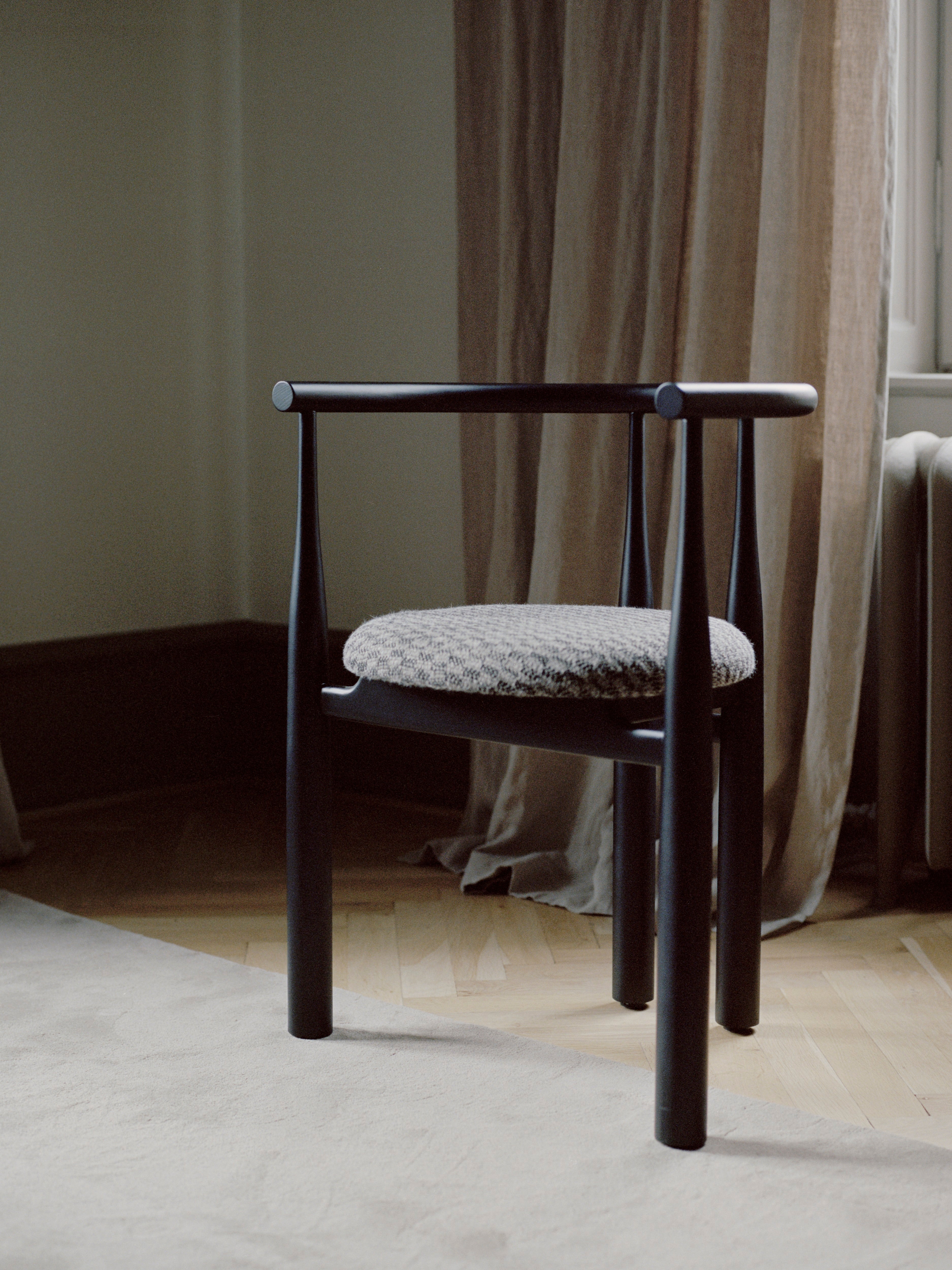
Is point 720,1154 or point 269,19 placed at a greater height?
point 269,19

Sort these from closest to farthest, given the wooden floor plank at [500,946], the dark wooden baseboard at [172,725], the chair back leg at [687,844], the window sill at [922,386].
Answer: the chair back leg at [687,844] < the wooden floor plank at [500,946] < the window sill at [922,386] < the dark wooden baseboard at [172,725]

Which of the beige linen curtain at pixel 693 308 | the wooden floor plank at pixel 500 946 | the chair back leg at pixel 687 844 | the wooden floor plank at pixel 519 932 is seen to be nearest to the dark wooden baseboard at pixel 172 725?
the wooden floor plank at pixel 500 946

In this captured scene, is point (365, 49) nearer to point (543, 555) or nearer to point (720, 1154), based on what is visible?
point (543, 555)

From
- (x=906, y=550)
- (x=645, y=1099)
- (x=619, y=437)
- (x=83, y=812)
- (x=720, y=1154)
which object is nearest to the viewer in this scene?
(x=720, y=1154)

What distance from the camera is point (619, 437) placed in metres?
2.03

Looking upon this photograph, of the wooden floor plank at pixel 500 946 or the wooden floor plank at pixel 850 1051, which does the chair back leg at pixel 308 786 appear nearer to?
the wooden floor plank at pixel 500 946

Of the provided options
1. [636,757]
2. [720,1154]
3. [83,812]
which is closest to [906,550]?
[636,757]

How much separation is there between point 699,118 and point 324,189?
85 cm

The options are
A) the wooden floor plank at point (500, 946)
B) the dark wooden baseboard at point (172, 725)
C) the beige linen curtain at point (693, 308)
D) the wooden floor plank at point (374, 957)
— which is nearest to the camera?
the wooden floor plank at point (500, 946)

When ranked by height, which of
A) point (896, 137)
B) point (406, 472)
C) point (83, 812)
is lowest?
point (83, 812)

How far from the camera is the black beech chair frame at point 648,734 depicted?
1185mm

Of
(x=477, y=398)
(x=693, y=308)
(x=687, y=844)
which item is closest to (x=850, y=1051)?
(x=687, y=844)

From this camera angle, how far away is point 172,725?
8.79ft

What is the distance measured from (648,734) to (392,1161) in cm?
41
